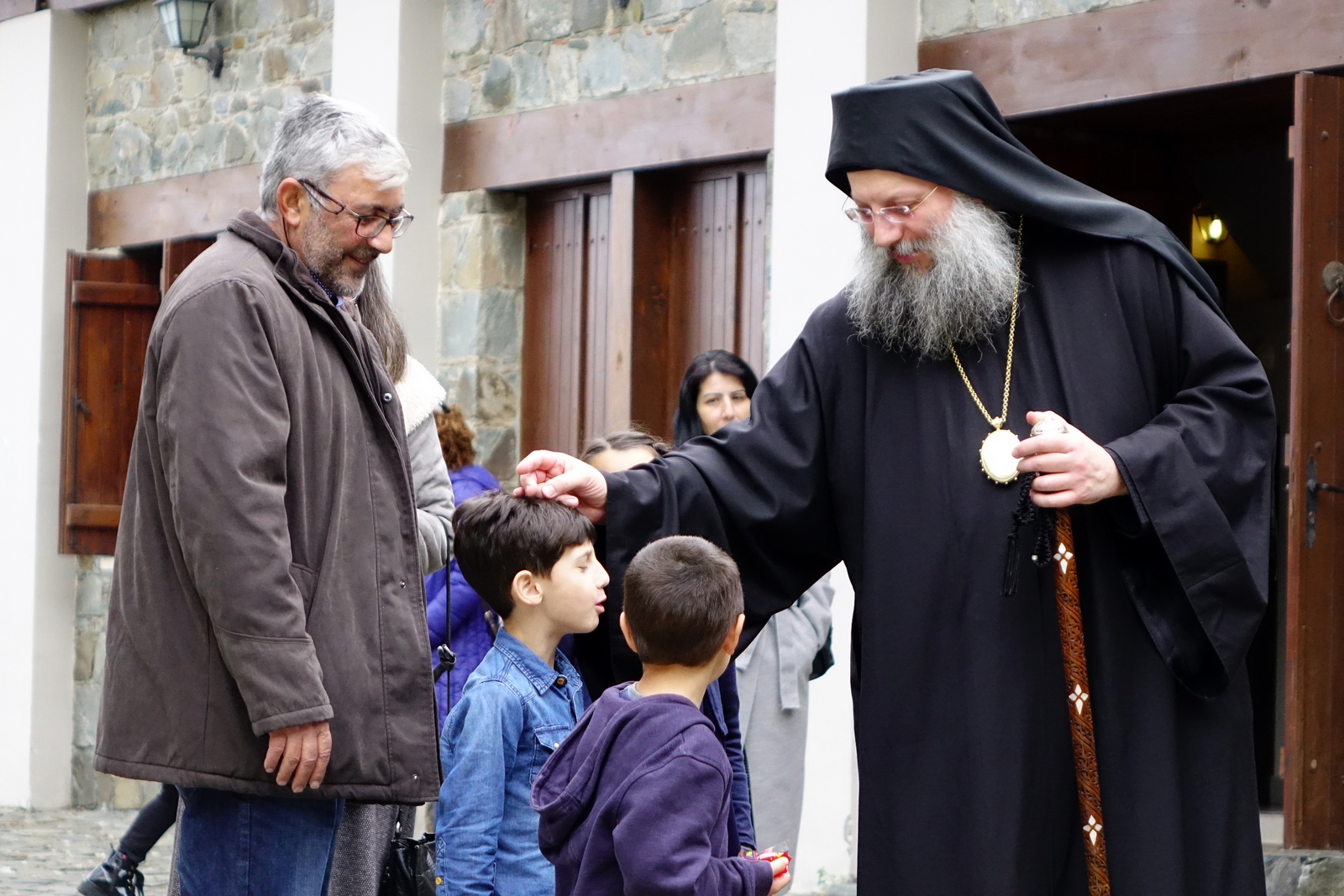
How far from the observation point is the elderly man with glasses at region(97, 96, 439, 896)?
9.80ft

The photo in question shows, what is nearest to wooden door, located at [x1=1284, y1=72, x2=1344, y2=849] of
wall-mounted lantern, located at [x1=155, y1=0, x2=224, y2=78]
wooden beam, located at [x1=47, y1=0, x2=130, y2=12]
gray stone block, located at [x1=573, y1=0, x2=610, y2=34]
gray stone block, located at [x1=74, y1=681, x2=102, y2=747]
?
gray stone block, located at [x1=573, y1=0, x2=610, y2=34]

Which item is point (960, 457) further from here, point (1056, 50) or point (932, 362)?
point (1056, 50)

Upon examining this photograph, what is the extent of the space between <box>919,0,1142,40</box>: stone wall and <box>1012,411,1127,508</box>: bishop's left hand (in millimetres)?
3184

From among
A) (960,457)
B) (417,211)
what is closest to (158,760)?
(960,457)

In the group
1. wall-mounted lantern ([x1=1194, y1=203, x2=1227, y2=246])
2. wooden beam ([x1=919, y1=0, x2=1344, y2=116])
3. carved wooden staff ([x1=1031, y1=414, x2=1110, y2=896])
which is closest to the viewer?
carved wooden staff ([x1=1031, y1=414, x2=1110, y2=896])

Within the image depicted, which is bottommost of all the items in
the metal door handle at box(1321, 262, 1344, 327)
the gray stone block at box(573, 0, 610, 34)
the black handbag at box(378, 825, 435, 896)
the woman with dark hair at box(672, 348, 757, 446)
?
the black handbag at box(378, 825, 435, 896)

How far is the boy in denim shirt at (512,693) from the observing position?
127 inches

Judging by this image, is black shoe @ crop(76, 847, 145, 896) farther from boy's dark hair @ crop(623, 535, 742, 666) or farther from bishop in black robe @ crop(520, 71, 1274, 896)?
boy's dark hair @ crop(623, 535, 742, 666)

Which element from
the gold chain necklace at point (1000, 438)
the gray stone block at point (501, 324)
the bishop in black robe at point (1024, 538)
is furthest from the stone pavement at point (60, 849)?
the gold chain necklace at point (1000, 438)

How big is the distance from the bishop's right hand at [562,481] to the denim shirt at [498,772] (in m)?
0.33

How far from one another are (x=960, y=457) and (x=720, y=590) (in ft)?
1.76

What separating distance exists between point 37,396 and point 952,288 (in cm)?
752

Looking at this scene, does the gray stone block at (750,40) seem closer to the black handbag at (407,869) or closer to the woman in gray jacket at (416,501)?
the woman in gray jacket at (416,501)

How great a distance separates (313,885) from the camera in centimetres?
315
